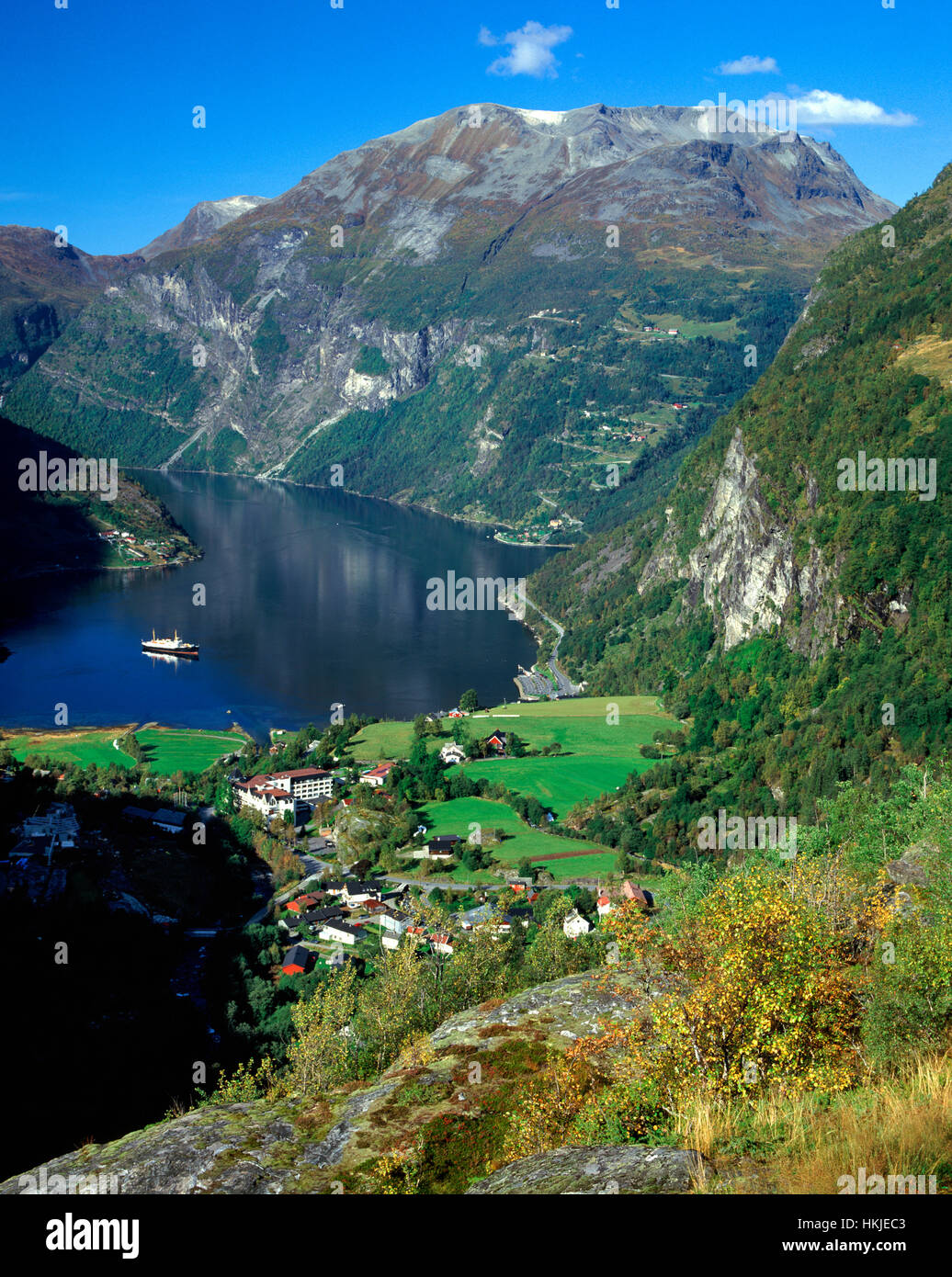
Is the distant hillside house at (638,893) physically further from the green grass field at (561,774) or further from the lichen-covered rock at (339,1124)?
the lichen-covered rock at (339,1124)

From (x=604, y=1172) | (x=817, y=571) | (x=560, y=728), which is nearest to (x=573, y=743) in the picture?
(x=560, y=728)

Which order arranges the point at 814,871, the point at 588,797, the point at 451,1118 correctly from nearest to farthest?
the point at 451,1118 < the point at 814,871 < the point at 588,797

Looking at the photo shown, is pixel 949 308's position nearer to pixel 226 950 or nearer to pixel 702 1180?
pixel 226 950

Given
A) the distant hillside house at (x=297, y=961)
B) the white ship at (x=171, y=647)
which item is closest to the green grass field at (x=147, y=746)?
the white ship at (x=171, y=647)

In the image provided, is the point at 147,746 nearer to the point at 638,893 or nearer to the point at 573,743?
the point at 573,743
